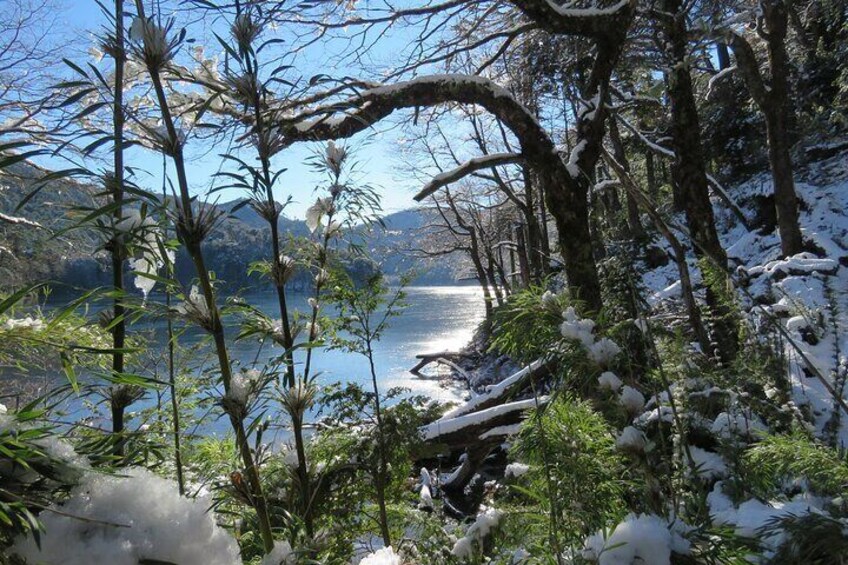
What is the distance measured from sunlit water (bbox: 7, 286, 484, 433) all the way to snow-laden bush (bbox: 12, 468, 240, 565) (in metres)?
0.29

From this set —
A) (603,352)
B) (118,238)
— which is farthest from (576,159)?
(118,238)

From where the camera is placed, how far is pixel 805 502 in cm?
142

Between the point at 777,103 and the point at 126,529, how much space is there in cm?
897

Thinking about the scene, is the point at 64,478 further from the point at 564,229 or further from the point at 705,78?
the point at 705,78

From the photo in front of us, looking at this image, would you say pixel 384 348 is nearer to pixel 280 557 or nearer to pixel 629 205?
pixel 629 205

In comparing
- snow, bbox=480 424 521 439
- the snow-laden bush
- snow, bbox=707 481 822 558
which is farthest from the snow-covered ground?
snow, bbox=480 424 521 439

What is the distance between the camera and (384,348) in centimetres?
2495

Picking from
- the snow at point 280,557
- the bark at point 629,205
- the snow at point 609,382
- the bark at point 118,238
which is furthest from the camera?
the bark at point 629,205

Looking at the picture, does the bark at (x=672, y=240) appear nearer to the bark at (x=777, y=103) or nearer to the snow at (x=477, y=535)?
the snow at (x=477, y=535)

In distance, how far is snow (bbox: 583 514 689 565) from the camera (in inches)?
31.0

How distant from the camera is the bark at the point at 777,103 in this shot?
6355 mm

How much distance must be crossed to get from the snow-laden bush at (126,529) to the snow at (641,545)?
62 cm

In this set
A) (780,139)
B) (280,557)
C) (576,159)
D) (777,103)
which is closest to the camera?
(280,557)

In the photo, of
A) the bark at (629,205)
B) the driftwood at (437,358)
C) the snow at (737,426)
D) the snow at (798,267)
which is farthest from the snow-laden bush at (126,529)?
the driftwood at (437,358)
